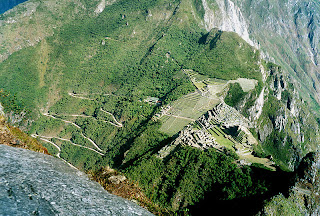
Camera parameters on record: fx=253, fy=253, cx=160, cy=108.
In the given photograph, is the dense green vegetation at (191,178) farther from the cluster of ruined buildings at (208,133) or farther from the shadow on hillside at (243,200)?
the cluster of ruined buildings at (208,133)

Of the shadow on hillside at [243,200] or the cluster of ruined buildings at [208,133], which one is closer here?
the shadow on hillside at [243,200]

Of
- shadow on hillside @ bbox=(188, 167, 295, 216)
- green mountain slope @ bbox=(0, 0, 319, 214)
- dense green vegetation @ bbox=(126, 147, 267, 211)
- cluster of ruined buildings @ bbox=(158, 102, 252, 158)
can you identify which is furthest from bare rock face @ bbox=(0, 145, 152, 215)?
cluster of ruined buildings @ bbox=(158, 102, 252, 158)

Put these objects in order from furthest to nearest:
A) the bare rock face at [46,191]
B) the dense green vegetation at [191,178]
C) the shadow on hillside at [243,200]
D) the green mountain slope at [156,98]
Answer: the green mountain slope at [156,98] → the dense green vegetation at [191,178] → the shadow on hillside at [243,200] → the bare rock face at [46,191]

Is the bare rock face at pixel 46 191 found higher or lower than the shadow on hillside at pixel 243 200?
higher

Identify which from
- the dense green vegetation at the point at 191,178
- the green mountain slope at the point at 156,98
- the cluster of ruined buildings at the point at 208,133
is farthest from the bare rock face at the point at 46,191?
the cluster of ruined buildings at the point at 208,133

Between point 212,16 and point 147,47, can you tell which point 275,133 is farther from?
point 212,16

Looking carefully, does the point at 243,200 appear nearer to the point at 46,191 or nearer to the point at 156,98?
the point at 46,191

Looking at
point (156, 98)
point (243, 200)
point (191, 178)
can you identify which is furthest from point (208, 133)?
point (156, 98)

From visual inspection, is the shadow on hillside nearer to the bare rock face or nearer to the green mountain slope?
the green mountain slope

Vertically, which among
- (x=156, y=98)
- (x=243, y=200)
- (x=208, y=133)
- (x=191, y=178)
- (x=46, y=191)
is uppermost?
(x=46, y=191)
